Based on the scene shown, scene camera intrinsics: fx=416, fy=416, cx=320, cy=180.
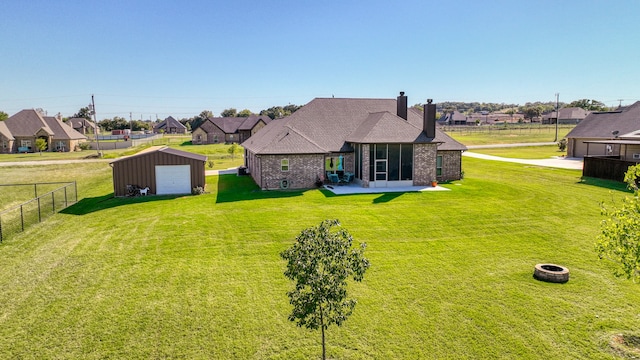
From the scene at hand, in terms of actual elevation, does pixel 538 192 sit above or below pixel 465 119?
below

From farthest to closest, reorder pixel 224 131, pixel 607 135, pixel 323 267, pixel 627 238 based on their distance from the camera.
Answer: pixel 224 131, pixel 607 135, pixel 627 238, pixel 323 267

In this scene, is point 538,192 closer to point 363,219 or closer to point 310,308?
point 363,219

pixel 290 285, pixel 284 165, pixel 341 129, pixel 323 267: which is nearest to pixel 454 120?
pixel 341 129

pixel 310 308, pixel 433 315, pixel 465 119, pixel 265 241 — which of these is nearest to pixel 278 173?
pixel 265 241

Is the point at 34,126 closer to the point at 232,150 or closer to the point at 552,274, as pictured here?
the point at 232,150

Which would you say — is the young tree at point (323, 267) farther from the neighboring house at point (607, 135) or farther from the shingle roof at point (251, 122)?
the shingle roof at point (251, 122)

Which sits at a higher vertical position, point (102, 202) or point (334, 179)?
point (334, 179)

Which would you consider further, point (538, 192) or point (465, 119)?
point (465, 119)
